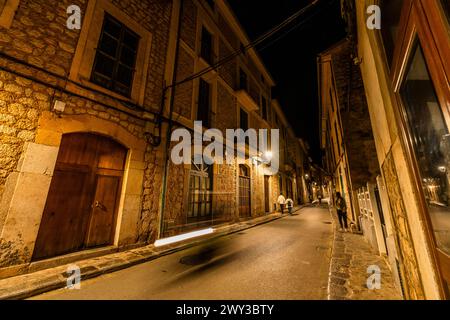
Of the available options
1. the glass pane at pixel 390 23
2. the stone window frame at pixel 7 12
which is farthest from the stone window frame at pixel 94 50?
the glass pane at pixel 390 23

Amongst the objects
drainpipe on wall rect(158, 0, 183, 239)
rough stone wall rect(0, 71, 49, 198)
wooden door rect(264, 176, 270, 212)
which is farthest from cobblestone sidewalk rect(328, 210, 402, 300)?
wooden door rect(264, 176, 270, 212)

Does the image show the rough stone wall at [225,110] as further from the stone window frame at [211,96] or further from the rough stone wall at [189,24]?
the rough stone wall at [189,24]

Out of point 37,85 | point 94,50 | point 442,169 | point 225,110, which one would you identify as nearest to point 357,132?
point 225,110

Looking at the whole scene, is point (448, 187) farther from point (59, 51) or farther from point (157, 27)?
point (157, 27)

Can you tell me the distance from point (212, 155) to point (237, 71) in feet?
22.6

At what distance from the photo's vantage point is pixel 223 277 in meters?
3.43

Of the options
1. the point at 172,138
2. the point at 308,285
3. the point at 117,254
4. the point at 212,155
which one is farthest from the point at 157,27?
the point at 308,285

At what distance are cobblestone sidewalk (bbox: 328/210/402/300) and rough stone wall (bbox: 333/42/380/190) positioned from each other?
9.73 ft

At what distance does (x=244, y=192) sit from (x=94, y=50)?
9.35 m

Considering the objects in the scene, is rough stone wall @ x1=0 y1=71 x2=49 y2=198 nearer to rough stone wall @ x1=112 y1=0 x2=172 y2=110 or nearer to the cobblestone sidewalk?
rough stone wall @ x1=112 y1=0 x2=172 y2=110

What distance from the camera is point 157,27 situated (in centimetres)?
686

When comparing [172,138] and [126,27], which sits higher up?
[126,27]

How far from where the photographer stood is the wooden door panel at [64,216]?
3979 millimetres

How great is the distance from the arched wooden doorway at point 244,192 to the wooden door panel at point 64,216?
7762 mm
